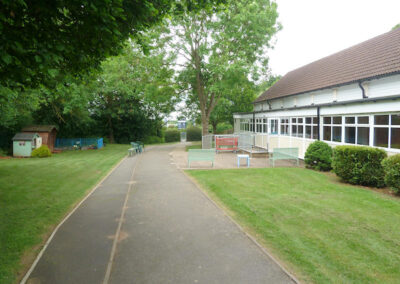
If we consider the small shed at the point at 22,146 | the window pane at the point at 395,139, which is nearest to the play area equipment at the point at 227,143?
the window pane at the point at 395,139

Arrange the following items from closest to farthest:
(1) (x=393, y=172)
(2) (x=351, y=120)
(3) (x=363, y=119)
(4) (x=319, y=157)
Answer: (1) (x=393, y=172) → (3) (x=363, y=119) → (2) (x=351, y=120) → (4) (x=319, y=157)

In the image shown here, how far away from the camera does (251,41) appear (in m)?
24.9

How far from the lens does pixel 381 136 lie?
11.0 meters

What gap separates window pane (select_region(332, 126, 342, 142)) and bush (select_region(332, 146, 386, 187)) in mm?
3260

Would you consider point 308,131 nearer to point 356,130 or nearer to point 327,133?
point 327,133

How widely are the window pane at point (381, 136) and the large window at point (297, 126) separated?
5832 mm

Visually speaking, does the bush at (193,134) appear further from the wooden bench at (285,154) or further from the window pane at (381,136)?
the window pane at (381,136)

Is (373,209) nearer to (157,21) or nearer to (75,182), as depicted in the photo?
(157,21)

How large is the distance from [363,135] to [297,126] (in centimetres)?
585

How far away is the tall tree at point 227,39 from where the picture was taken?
22.9m

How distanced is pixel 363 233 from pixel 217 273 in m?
3.34

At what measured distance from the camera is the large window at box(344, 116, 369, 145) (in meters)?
11.9

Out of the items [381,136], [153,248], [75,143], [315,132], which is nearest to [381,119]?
[381,136]

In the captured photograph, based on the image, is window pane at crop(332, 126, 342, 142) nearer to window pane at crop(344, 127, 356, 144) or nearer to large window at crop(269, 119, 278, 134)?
window pane at crop(344, 127, 356, 144)
